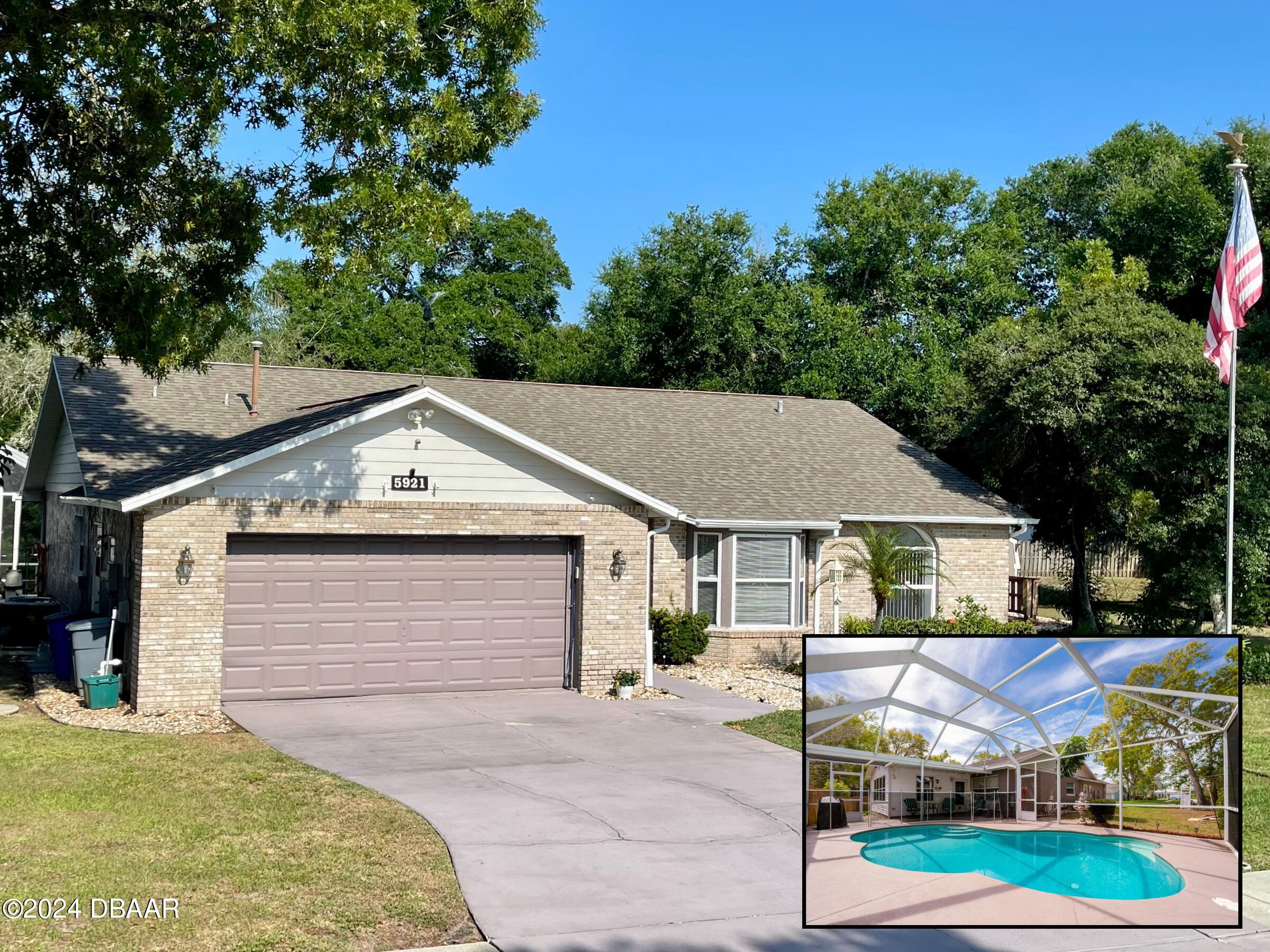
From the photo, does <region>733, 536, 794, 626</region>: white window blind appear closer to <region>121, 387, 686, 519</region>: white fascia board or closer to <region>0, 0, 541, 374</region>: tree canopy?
<region>121, 387, 686, 519</region>: white fascia board

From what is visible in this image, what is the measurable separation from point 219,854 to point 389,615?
26.4ft

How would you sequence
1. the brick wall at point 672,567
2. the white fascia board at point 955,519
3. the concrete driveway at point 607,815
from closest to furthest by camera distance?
the concrete driveway at point 607,815
the brick wall at point 672,567
the white fascia board at point 955,519

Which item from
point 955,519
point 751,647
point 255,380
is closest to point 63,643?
point 255,380

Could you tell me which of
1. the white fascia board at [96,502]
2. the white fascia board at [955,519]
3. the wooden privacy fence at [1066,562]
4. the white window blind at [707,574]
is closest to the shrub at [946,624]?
the white fascia board at [955,519]

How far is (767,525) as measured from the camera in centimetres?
2170

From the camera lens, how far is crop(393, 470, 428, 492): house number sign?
54.7 ft

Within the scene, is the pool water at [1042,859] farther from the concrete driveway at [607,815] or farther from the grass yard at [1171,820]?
the concrete driveway at [607,815]

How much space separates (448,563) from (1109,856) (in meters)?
14.0

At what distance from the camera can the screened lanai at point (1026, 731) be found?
4.00 m

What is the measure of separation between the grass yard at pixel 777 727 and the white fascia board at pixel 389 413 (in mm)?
3652

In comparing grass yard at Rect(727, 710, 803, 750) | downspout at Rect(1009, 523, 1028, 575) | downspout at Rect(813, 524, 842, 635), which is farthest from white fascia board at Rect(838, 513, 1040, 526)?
grass yard at Rect(727, 710, 803, 750)

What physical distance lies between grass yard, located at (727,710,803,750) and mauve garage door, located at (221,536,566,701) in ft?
11.5

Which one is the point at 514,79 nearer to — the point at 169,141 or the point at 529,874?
the point at 169,141

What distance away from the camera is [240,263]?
15734 millimetres
